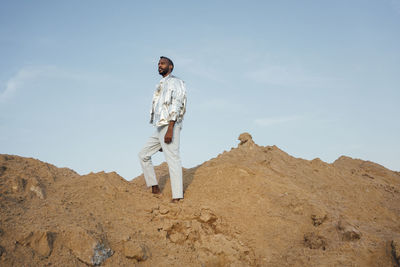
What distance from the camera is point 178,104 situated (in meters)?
5.11

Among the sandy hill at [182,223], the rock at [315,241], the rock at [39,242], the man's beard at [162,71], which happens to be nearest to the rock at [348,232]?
the sandy hill at [182,223]

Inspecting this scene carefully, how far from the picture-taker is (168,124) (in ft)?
16.5

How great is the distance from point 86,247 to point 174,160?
2.00m

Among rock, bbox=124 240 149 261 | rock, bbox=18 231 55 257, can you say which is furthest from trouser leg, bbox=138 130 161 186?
rock, bbox=18 231 55 257

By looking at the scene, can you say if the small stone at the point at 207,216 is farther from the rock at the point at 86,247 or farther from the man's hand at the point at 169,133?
the rock at the point at 86,247

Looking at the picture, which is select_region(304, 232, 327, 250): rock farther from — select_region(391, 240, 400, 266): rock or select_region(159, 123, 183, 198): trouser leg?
select_region(159, 123, 183, 198): trouser leg

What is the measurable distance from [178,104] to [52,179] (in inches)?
78.4

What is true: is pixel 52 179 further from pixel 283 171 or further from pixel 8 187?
pixel 283 171

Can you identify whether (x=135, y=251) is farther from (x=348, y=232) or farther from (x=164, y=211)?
(x=348, y=232)

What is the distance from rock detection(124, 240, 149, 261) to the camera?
11.5 ft

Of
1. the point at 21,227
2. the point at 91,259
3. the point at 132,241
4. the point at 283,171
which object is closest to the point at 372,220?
the point at 283,171

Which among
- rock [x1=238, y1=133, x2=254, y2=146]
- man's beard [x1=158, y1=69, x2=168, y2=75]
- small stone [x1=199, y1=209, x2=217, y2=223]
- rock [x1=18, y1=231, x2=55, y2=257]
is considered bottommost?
rock [x1=18, y1=231, x2=55, y2=257]

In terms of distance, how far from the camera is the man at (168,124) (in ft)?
16.3

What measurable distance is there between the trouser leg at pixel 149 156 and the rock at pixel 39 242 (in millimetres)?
2260
